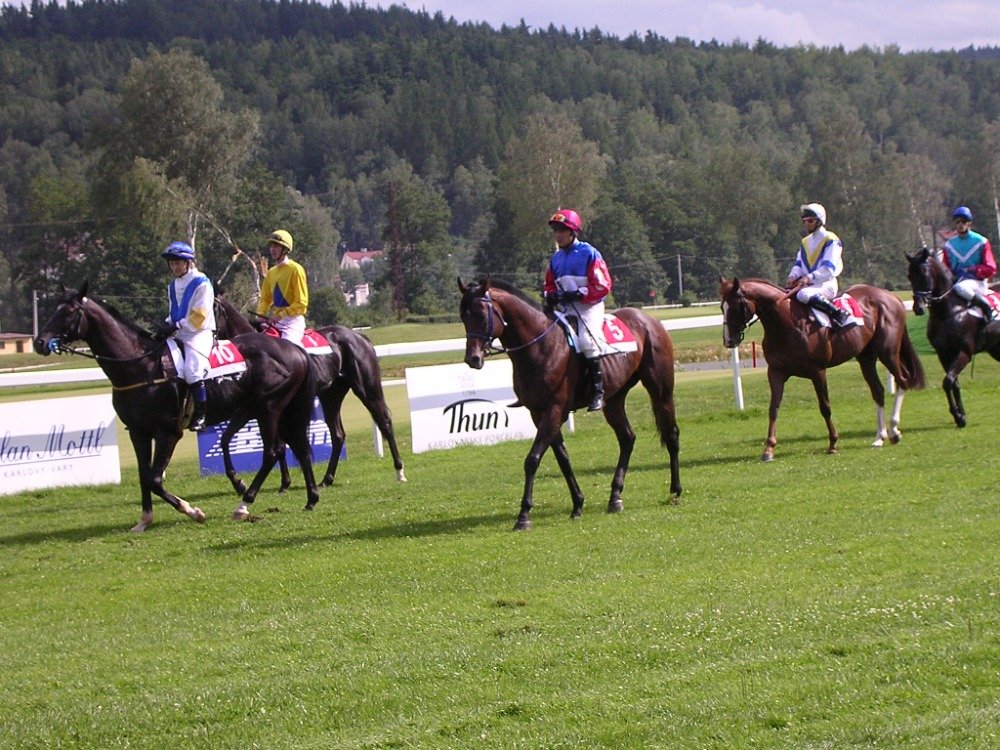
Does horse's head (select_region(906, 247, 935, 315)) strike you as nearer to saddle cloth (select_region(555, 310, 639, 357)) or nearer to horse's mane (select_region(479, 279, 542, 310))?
saddle cloth (select_region(555, 310, 639, 357))

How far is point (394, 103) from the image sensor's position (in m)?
162

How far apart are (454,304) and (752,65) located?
13150 cm

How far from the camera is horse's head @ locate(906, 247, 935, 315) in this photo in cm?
1481

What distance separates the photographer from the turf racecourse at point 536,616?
546 centimetres

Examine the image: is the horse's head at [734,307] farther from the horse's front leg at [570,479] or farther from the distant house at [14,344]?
the distant house at [14,344]

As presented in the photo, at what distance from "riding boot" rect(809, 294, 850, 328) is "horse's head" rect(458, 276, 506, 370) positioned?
499cm

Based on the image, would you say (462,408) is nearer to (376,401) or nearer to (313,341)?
(376,401)

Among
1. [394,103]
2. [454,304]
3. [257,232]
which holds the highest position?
[394,103]

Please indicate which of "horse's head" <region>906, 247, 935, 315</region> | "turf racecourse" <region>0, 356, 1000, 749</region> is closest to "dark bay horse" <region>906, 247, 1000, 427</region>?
"horse's head" <region>906, 247, 935, 315</region>

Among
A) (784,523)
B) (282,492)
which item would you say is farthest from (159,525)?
(784,523)

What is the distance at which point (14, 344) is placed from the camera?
7006 cm

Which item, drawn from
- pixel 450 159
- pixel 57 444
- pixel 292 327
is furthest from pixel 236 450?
pixel 450 159

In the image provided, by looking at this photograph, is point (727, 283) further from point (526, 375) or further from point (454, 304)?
point (454, 304)

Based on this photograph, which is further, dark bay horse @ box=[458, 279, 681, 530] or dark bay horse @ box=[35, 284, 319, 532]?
dark bay horse @ box=[35, 284, 319, 532]
